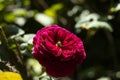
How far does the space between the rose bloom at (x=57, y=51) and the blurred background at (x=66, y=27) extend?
0.54 ft

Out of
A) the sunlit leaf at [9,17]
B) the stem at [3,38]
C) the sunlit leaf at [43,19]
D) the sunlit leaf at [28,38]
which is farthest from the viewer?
the sunlit leaf at [43,19]

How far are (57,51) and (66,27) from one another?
1.08 meters

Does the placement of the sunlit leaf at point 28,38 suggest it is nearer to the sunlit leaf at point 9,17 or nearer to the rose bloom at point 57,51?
the rose bloom at point 57,51

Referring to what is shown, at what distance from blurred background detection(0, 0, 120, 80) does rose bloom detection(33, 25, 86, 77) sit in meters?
0.16

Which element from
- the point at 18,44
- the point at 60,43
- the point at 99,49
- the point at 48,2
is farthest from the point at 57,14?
the point at 60,43

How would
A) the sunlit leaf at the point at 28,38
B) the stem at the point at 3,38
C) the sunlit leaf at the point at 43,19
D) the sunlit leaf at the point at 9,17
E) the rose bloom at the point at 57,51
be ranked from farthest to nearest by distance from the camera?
the sunlit leaf at the point at 43,19 < the sunlit leaf at the point at 9,17 < the sunlit leaf at the point at 28,38 < the stem at the point at 3,38 < the rose bloom at the point at 57,51

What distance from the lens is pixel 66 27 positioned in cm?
243

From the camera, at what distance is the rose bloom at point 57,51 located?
136 centimetres

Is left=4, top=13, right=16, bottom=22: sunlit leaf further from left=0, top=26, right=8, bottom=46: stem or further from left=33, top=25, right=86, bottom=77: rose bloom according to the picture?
left=33, top=25, right=86, bottom=77: rose bloom

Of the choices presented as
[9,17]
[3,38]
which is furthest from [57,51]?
[9,17]

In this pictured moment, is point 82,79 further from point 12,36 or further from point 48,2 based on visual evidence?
point 12,36

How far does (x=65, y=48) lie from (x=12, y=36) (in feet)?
1.09

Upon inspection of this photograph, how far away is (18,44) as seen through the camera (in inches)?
63.2

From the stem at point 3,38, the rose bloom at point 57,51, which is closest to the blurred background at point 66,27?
the stem at point 3,38
